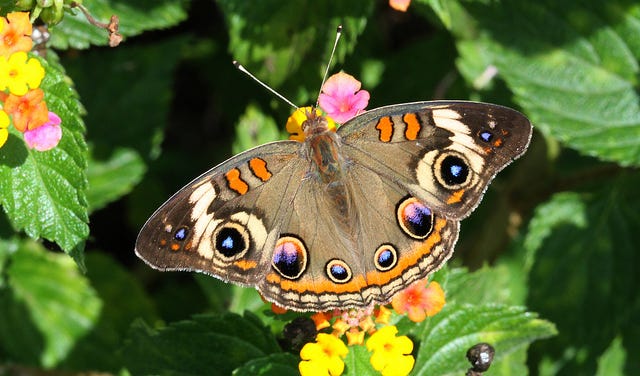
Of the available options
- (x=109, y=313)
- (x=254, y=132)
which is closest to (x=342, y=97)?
(x=254, y=132)

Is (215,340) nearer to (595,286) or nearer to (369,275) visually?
(369,275)

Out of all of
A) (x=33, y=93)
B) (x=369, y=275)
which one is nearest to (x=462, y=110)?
(x=369, y=275)

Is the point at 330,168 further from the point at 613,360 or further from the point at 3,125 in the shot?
the point at 613,360

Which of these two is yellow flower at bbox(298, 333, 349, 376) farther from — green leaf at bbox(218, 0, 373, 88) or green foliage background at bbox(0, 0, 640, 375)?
green leaf at bbox(218, 0, 373, 88)

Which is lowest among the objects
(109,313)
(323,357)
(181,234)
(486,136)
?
(109,313)

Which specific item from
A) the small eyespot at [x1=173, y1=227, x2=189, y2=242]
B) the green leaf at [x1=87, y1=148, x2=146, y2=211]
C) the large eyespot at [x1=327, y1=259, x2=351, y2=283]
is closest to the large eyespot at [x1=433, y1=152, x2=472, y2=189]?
the large eyespot at [x1=327, y1=259, x2=351, y2=283]

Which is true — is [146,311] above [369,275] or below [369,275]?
below

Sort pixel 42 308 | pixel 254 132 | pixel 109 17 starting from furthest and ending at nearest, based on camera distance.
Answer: pixel 42 308 < pixel 254 132 < pixel 109 17
